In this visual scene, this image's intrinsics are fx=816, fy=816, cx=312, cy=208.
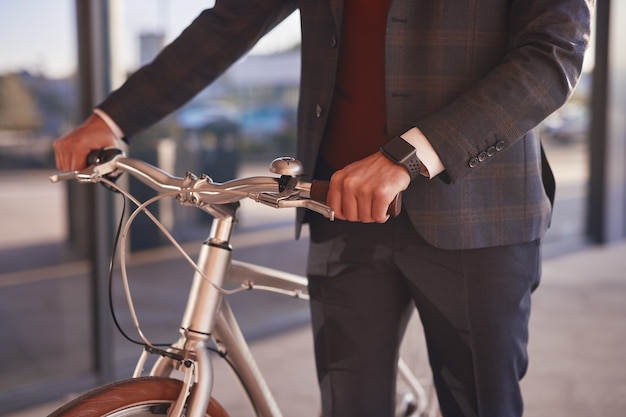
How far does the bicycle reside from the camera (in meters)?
1.20

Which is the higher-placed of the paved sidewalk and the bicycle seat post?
the bicycle seat post

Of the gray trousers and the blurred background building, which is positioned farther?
the blurred background building

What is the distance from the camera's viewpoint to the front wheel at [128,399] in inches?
48.4

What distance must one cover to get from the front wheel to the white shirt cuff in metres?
0.53

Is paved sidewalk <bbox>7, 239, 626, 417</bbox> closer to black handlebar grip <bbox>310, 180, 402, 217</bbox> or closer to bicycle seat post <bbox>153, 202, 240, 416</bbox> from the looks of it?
bicycle seat post <bbox>153, 202, 240, 416</bbox>

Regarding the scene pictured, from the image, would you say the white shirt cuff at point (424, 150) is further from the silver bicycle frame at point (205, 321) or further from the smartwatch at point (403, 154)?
the silver bicycle frame at point (205, 321)

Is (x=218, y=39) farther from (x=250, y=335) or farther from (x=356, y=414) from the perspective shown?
(x=250, y=335)

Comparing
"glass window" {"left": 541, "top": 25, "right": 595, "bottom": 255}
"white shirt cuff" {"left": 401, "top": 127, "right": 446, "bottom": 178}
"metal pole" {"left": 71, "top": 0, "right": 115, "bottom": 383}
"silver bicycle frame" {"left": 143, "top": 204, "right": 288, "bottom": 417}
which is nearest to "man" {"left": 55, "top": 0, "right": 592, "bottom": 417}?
"white shirt cuff" {"left": 401, "top": 127, "right": 446, "bottom": 178}

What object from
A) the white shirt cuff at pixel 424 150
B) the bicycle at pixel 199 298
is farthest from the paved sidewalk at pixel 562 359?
the white shirt cuff at pixel 424 150

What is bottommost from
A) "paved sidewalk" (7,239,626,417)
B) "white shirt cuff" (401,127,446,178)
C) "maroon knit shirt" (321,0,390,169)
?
"paved sidewalk" (7,239,626,417)

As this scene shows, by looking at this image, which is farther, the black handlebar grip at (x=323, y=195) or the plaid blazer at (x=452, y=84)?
the plaid blazer at (x=452, y=84)

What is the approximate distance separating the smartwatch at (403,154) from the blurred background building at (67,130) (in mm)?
2331

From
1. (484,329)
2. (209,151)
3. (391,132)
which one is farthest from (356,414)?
(209,151)

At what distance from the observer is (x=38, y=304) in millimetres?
3396
